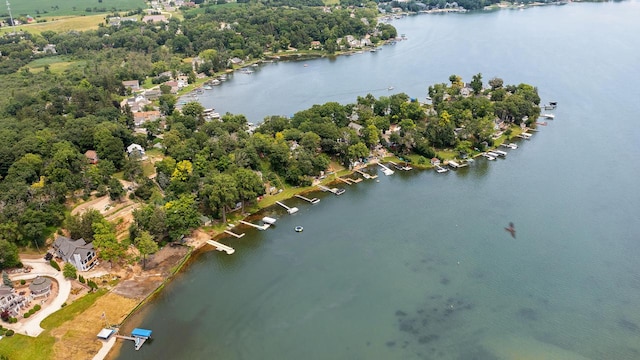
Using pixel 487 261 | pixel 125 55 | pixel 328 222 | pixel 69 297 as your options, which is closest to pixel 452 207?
pixel 487 261

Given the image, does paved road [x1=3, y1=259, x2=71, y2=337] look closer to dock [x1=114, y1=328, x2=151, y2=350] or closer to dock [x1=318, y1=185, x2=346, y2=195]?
dock [x1=114, y1=328, x2=151, y2=350]

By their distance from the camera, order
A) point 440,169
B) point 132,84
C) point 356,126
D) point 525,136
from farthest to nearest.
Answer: point 132,84, point 525,136, point 356,126, point 440,169

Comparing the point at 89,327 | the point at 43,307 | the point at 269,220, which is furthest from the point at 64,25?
the point at 89,327

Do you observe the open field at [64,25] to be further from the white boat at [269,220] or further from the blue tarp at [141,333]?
the blue tarp at [141,333]

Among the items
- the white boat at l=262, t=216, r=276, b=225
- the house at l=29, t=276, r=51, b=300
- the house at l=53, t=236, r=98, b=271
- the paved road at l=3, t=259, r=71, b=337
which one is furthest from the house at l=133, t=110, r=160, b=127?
the house at l=29, t=276, r=51, b=300

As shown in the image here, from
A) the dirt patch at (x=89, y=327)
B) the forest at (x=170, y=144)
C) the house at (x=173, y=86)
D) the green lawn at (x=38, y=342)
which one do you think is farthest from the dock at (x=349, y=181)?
the house at (x=173, y=86)

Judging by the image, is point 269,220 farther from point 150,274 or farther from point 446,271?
point 446,271
